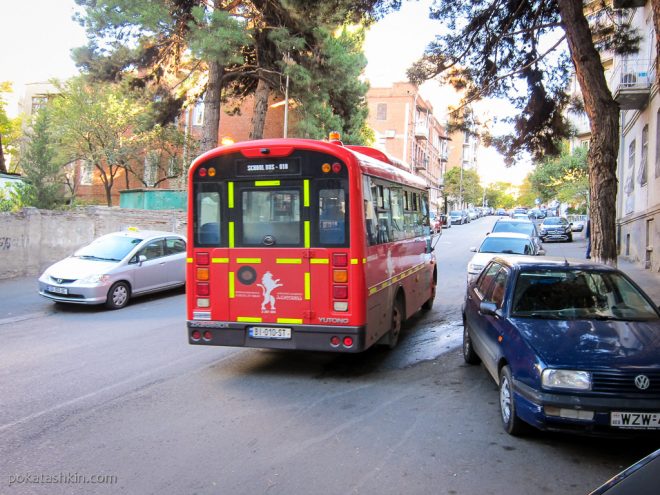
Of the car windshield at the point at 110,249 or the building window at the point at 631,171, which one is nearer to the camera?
the car windshield at the point at 110,249

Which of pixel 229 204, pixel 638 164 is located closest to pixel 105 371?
pixel 229 204

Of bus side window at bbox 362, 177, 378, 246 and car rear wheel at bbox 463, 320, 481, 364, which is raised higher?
bus side window at bbox 362, 177, 378, 246

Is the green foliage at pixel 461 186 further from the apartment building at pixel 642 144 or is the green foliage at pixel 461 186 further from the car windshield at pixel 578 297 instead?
the car windshield at pixel 578 297

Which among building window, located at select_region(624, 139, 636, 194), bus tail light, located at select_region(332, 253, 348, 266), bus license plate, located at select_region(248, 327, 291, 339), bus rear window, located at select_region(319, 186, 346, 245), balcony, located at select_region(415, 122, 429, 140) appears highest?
balcony, located at select_region(415, 122, 429, 140)

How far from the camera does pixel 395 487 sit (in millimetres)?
3807

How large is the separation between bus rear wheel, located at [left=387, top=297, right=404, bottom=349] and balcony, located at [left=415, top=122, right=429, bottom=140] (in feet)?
199

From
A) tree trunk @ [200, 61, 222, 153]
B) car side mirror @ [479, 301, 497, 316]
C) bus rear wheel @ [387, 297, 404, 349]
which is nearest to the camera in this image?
car side mirror @ [479, 301, 497, 316]

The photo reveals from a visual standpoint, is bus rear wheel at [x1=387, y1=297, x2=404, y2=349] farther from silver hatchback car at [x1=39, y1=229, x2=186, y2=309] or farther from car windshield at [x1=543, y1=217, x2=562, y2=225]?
car windshield at [x1=543, y1=217, x2=562, y2=225]

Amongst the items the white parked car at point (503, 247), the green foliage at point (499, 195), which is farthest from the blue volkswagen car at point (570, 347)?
the green foliage at point (499, 195)

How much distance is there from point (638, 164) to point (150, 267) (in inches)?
741

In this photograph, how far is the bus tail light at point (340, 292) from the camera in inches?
241

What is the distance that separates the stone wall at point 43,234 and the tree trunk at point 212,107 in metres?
4.31

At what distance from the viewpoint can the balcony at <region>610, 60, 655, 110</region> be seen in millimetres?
19141

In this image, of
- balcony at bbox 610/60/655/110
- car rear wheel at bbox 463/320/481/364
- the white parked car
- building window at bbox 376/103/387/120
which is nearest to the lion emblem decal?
car rear wheel at bbox 463/320/481/364
